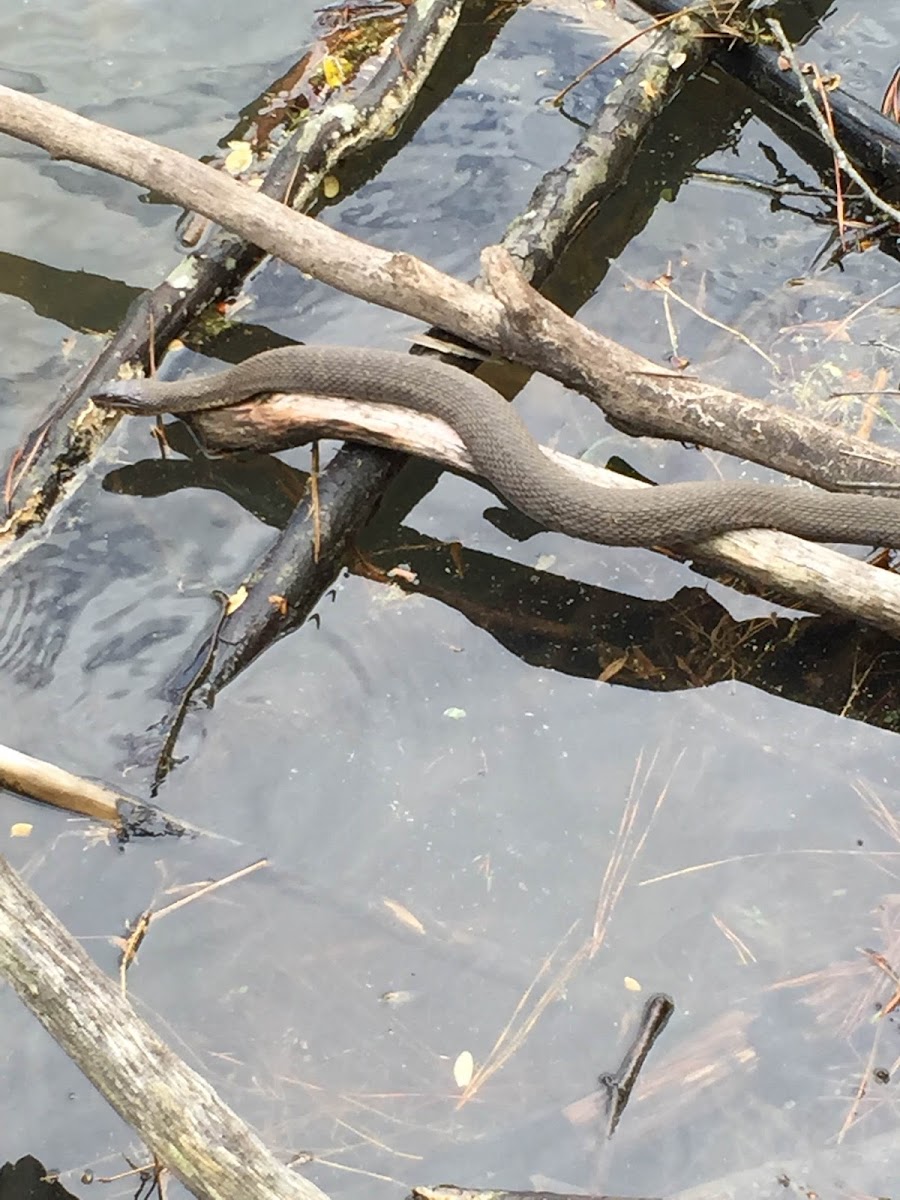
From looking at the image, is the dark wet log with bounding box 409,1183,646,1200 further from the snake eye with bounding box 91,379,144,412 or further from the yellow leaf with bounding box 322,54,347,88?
the yellow leaf with bounding box 322,54,347,88

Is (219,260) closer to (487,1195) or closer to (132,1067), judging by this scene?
(132,1067)

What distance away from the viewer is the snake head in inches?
166

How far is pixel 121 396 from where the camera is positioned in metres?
4.21

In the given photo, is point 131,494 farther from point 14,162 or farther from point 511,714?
point 14,162

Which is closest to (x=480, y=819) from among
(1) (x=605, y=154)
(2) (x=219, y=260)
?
(2) (x=219, y=260)

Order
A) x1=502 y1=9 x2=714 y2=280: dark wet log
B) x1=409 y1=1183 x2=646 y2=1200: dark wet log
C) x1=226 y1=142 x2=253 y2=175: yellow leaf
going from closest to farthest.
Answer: x1=409 y1=1183 x2=646 y2=1200: dark wet log, x1=502 y1=9 x2=714 y2=280: dark wet log, x1=226 y1=142 x2=253 y2=175: yellow leaf

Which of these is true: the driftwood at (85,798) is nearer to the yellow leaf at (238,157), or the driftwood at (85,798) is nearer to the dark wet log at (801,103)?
the yellow leaf at (238,157)

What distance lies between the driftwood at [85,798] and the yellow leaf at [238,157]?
3129 mm

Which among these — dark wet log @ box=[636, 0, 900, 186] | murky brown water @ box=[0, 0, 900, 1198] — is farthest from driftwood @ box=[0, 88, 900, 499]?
dark wet log @ box=[636, 0, 900, 186]

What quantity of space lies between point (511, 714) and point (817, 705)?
1043 millimetres

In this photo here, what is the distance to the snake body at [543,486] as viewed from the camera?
3.55 m

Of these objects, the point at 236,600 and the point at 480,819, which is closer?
the point at 480,819

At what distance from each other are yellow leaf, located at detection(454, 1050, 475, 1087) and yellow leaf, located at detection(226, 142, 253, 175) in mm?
4091

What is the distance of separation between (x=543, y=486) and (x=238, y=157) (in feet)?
8.99
